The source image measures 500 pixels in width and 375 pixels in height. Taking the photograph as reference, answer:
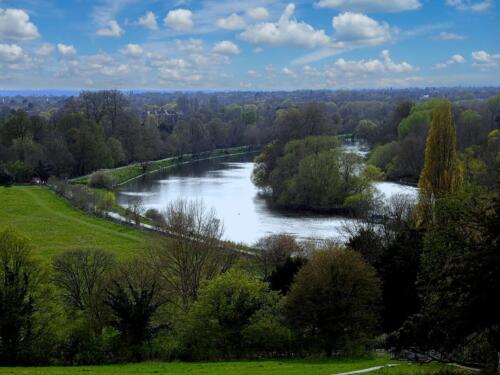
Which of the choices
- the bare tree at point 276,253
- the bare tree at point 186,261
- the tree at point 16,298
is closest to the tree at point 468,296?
the tree at point 16,298

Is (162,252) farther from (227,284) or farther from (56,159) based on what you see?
(56,159)

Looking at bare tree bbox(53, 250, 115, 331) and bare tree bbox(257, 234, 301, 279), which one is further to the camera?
bare tree bbox(257, 234, 301, 279)

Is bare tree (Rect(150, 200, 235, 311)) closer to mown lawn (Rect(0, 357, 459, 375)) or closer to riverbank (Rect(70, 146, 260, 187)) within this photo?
mown lawn (Rect(0, 357, 459, 375))

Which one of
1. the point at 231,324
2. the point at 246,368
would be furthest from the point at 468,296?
the point at 231,324

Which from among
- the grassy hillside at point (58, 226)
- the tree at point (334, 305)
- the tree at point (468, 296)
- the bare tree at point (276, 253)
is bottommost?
the grassy hillside at point (58, 226)

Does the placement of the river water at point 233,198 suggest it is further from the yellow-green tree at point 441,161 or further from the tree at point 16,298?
the tree at point 16,298

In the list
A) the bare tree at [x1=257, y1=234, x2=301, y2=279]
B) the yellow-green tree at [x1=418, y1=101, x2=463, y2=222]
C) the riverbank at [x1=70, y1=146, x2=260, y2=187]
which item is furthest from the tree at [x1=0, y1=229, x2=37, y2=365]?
the riverbank at [x1=70, y1=146, x2=260, y2=187]

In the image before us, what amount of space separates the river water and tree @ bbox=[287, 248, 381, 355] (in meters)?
18.9

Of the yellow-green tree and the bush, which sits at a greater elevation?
the yellow-green tree

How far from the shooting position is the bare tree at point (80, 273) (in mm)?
21250

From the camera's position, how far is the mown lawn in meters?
14.2

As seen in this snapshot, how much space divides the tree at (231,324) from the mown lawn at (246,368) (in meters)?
0.96

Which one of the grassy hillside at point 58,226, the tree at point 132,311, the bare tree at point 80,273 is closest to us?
the tree at point 132,311

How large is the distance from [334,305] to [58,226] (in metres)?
31.5
